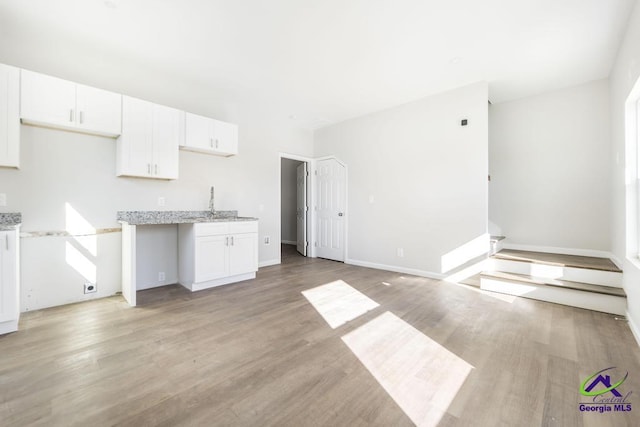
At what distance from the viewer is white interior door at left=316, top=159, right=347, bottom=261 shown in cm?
550

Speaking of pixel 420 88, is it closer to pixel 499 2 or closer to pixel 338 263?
pixel 499 2

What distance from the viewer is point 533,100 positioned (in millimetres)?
4234

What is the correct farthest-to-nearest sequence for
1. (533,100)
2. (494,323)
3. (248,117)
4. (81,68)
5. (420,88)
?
(248,117)
(533,100)
(420,88)
(81,68)
(494,323)

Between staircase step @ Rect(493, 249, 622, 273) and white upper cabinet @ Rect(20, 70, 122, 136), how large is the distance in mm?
5218

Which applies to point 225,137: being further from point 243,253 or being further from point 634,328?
point 634,328

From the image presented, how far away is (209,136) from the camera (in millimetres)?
3906

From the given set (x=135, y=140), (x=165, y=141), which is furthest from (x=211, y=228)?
(x=135, y=140)

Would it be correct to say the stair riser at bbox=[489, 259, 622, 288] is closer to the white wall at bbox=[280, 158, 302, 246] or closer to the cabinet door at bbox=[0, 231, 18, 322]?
the cabinet door at bbox=[0, 231, 18, 322]

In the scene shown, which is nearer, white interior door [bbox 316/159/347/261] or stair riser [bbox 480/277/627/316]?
stair riser [bbox 480/277/627/316]

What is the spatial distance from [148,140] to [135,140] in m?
0.14

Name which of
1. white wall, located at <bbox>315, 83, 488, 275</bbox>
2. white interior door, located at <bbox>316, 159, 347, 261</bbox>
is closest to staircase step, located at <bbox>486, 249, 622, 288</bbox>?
white wall, located at <bbox>315, 83, 488, 275</bbox>

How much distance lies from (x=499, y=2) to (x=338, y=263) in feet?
14.2

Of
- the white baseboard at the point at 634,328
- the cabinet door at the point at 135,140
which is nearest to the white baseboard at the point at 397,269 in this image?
the white baseboard at the point at 634,328

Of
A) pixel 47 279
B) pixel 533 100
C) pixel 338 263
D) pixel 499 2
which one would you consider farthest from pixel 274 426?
pixel 533 100
